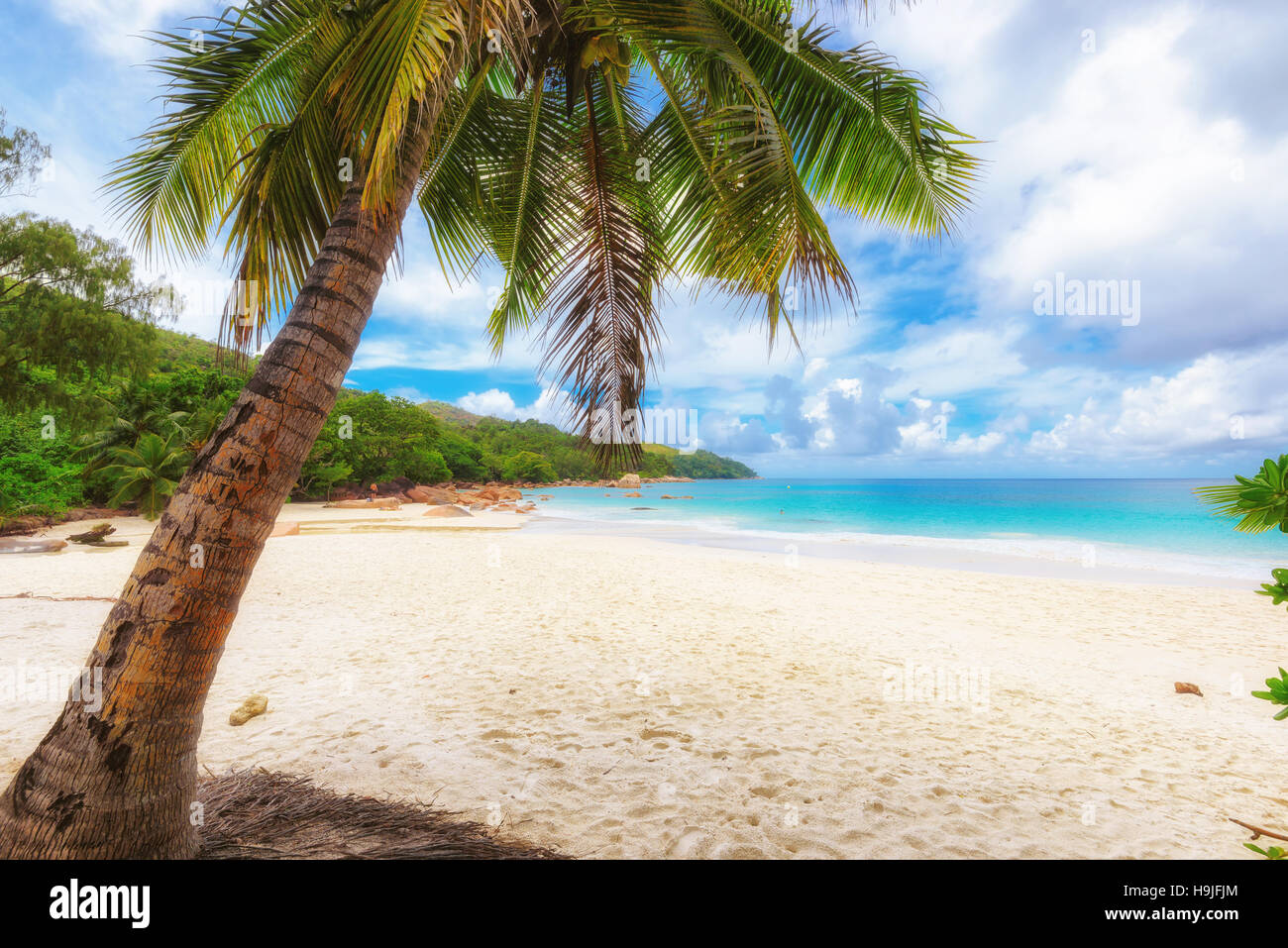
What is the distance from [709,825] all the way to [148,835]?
2.48m

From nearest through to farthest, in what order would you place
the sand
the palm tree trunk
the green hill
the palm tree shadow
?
the palm tree trunk
the palm tree shadow
the sand
the green hill

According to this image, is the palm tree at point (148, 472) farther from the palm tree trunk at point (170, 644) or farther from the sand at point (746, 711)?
the palm tree trunk at point (170, 644)

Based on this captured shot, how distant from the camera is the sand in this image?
120 inches

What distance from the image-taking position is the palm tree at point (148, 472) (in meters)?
17.5

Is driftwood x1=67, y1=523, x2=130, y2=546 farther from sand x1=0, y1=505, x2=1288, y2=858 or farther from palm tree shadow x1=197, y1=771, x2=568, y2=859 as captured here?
palm tree shadow x1=197, y1=771, x2=568, y2=859

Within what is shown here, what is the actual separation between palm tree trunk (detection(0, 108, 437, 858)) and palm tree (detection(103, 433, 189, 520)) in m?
20.6

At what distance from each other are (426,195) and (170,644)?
4.14m

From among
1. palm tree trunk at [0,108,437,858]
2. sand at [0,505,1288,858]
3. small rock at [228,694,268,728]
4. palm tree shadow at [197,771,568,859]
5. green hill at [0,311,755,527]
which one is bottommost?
sand at [0,505,1288,858]

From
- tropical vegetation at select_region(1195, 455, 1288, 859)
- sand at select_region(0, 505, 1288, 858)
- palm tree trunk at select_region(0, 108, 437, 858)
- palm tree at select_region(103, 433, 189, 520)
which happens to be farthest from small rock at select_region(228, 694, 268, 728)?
palm tree at select_region(103, 433, 189, 520)

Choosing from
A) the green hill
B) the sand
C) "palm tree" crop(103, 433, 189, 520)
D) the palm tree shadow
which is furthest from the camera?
"palm tree" crop(103, 433, 189, 520)

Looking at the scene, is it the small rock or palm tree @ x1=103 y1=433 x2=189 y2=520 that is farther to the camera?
palm tree @ x1=103 y1=433 x2=189 y2=520

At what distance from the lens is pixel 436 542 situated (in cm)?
1502
